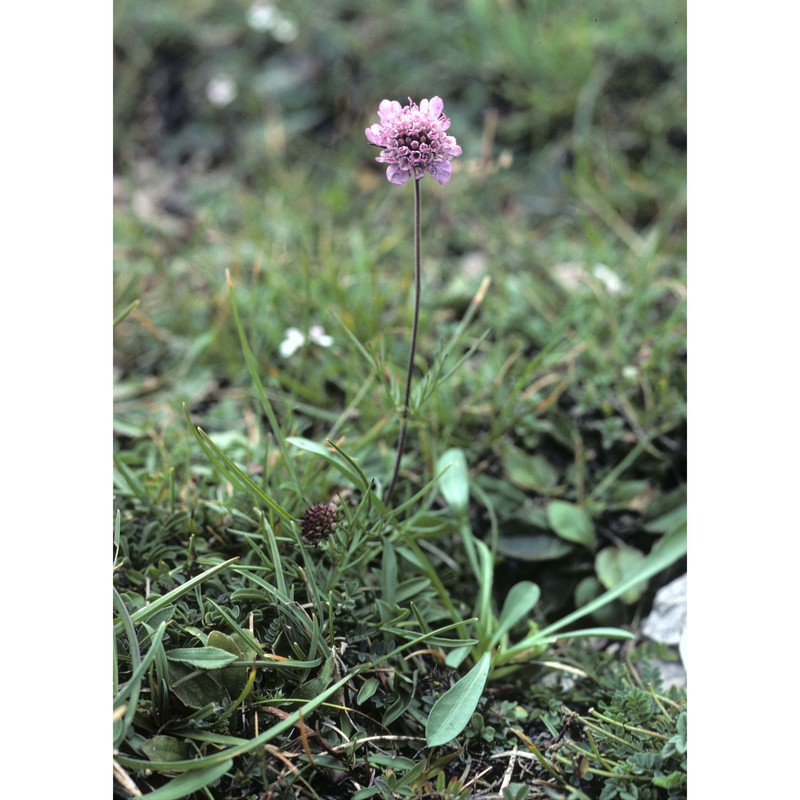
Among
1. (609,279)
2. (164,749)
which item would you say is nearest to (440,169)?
(164,749)

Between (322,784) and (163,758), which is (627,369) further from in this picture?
(163,758)

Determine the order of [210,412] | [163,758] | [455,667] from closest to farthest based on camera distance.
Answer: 1. [163,758]
2. [455,667]
3. [210,412]

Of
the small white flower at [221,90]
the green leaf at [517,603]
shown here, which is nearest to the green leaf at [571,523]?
the green leaf at [517,603]

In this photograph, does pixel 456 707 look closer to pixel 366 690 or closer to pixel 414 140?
pixel 366 690

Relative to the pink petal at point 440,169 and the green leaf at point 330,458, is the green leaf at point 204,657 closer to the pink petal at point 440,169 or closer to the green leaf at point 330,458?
the green leaf at point 330,458

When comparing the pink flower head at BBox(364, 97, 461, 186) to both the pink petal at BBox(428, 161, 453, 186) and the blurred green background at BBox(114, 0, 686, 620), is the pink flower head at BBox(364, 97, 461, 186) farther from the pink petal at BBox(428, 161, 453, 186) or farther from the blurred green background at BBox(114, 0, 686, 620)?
the blurred green background at BBox(114, 0, 686, 620)

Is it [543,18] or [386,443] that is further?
[543,18]

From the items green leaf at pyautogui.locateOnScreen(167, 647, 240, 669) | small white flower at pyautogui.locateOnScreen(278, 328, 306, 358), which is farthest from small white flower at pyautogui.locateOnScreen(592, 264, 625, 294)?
green leaf at pyautogui.locateOnScreen(167, 647, 240, 669)
